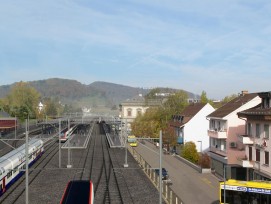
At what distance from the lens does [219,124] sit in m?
53.5

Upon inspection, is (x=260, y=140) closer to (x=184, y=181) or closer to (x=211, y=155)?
(x=184, y=181)

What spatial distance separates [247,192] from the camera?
26.0 meters

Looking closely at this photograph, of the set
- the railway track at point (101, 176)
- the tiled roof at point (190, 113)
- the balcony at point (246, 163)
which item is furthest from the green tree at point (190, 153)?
the balcony at point (246, 163)

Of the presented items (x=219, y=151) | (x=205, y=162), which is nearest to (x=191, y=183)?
(x=205, y=162)

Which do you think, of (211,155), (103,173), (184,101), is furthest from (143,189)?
(184,101)

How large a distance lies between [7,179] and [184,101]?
67548 mm

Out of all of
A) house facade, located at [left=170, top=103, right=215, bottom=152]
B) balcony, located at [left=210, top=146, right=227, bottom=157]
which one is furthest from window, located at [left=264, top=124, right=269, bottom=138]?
house facade, located at [left=170, top=103, right=215, bottom=152]

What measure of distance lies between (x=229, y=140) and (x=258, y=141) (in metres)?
10.2

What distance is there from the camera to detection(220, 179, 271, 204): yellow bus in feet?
83.4

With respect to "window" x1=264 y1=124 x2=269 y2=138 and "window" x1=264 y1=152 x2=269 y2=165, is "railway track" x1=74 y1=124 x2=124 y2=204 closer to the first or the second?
"window" x1=264 y1=152 x2=269 y2=165

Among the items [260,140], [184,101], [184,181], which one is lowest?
[184,181]

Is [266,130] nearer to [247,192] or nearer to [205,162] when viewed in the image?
[247,192]

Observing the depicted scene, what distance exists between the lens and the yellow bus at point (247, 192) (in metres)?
25.4

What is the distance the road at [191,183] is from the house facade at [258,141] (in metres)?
Answer: 4.30
